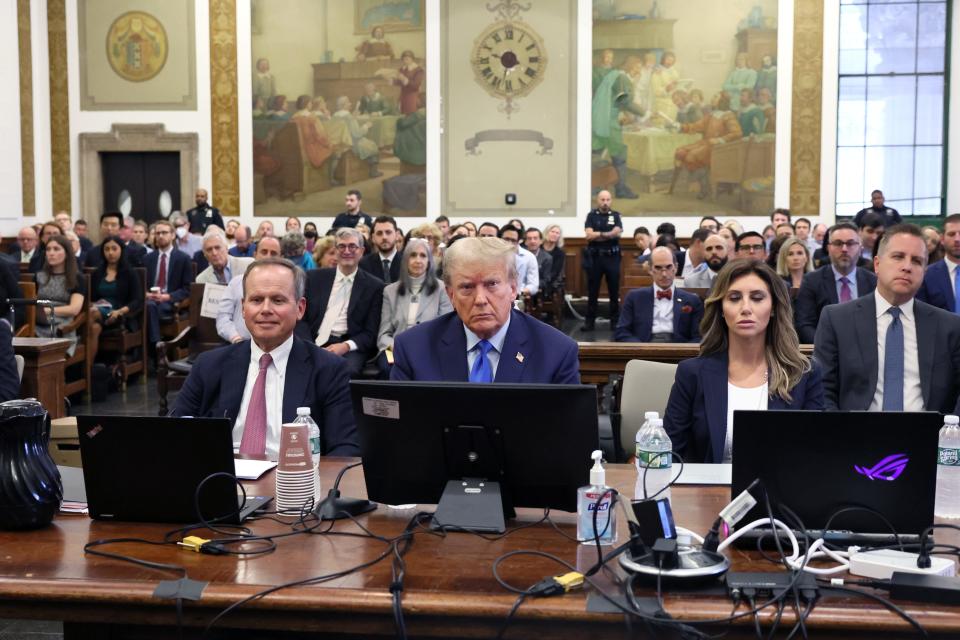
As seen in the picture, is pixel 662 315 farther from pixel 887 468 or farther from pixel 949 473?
pixel 887 468

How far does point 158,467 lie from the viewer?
2439mm

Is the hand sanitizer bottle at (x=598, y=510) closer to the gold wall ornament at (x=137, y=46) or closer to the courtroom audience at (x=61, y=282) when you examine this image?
the courtroom audience at (x=61, y=282)

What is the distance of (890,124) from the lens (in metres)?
16.6

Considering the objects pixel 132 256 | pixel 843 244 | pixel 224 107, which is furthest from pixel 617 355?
pixel 224 107

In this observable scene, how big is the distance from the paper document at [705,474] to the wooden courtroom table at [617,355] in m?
2.63

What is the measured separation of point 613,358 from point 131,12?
47.1ft

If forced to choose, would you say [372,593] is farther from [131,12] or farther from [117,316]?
[131,12]

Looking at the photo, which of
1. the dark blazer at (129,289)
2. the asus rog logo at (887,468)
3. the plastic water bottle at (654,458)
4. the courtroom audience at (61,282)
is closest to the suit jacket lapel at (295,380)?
the plastic water bottle at (654,458)

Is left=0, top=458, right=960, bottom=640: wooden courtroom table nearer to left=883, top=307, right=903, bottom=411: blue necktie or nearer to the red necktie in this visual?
left=883, top=307, right=903, bottom=411: blue necktie

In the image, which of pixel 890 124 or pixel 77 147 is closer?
pixel 890 124

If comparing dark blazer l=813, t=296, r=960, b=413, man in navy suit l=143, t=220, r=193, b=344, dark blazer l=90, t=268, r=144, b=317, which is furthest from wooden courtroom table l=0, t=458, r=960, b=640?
man in navy suit l=143, t=220, r=193, b=344

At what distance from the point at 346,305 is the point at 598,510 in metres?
5.50

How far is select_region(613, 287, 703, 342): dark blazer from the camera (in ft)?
23.4

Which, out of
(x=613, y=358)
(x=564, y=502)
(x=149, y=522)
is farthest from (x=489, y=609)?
(x=613, y=358)
